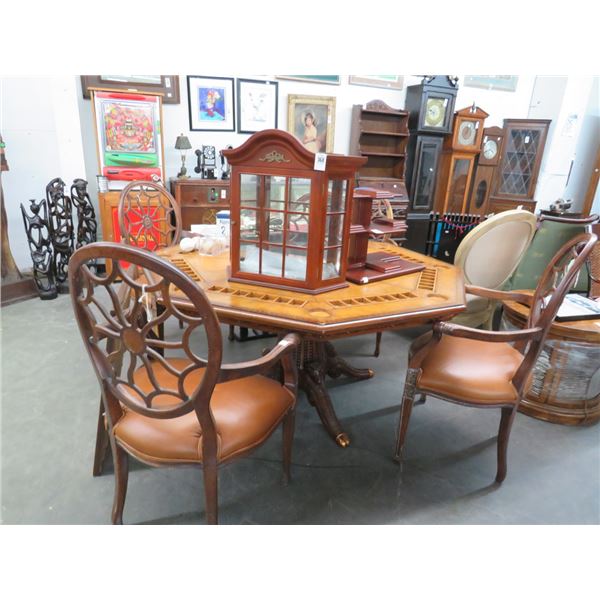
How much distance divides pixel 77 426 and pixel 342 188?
5.16 feet

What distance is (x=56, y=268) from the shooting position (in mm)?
3432

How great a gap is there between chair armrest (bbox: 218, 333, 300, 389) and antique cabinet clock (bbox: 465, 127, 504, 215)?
15.5 ft

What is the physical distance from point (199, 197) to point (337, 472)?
117 inches

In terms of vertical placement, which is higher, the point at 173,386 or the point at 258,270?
the point at 258,270

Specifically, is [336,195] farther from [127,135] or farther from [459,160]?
[459,160]

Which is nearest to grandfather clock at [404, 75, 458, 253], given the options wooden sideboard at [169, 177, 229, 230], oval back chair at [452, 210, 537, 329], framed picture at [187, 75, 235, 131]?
framed picture at [187, 75, 235, 131]

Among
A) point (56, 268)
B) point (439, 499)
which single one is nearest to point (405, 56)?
point (439, 499)

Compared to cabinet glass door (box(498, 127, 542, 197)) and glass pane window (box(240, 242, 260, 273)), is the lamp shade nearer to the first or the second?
glass pane window (box(240, 242, 260, 273))

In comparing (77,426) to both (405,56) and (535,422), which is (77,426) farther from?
(535,422)

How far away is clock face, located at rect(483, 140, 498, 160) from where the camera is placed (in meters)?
5.06

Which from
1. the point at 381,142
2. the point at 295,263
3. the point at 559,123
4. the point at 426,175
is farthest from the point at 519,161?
the point at 295,263

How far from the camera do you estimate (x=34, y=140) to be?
3504 millimetres

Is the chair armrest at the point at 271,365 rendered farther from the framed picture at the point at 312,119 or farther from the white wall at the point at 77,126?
the framed picture at the point at 312,119

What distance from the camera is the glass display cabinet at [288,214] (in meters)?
1.29
